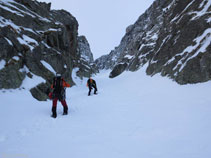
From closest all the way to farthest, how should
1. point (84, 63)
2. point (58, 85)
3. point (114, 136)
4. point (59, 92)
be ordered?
point (114, 136) < point (59, 92) < point (58, 85) < point (84, 63)

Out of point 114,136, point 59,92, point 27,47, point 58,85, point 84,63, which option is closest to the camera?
point 114,136

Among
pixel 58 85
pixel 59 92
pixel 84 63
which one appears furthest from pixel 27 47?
pixel 84 63

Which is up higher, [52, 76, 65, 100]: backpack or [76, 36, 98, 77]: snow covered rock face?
[76, 36, 98, 77]: snow covered rock face

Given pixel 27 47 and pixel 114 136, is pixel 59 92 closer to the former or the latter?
pixel 114 136

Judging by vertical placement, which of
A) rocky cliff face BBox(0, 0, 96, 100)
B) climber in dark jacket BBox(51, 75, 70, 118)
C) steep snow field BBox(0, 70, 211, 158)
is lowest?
steep snow field BBox(0, 70, 211, 158)

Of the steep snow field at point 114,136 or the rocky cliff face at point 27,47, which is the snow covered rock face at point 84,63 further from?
the steep snow field at point 114,136

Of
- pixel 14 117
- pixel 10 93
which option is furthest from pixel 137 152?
pixel 10 93

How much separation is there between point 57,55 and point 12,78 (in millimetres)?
10213

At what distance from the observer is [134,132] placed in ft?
13.6

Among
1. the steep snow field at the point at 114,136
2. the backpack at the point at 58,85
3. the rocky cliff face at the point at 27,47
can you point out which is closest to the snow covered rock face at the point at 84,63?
the rocky cliff face at the point at 27,47

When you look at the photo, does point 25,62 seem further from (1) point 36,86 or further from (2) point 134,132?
(2) point 134,132

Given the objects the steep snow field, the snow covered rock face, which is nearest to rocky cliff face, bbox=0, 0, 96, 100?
the steep snow field

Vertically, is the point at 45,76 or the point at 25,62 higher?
the point at 25,62

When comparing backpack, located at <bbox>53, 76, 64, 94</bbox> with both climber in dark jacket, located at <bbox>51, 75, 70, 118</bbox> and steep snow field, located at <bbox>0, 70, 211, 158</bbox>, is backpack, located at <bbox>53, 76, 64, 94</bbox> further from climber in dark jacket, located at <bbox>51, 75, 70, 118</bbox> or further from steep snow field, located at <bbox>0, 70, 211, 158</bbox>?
steep snow field, located at <bbox>0, 70, 211, 158</bbox>
